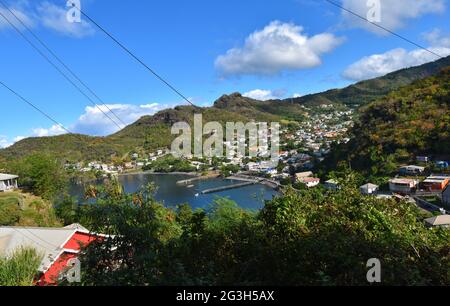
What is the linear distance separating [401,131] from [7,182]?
26.0 metres

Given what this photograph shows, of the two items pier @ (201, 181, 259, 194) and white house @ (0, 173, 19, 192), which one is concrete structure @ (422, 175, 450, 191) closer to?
pier @ (201, 181, 259, 194)

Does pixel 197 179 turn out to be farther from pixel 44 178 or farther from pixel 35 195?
pixel 35 195

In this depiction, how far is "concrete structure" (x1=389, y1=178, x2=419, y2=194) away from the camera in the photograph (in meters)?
20.7

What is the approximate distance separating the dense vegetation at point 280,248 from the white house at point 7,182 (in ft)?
49.1

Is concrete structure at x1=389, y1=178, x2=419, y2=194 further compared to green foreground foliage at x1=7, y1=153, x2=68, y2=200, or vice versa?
concrete structure at x1=389, y1=178, x2=419, y2=194

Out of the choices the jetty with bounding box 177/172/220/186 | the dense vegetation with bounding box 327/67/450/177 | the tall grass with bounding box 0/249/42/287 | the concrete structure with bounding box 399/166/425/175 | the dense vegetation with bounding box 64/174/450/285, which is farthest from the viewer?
the jetty with bounding box 177/172/220/186

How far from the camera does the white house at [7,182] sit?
15.9 meters

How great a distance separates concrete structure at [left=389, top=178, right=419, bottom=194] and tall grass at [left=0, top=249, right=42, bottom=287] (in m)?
20.3

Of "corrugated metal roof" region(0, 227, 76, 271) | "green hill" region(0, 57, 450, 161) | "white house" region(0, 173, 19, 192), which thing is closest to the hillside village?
"white house" region(0, 173, 19, 192)

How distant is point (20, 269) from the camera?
396cm
